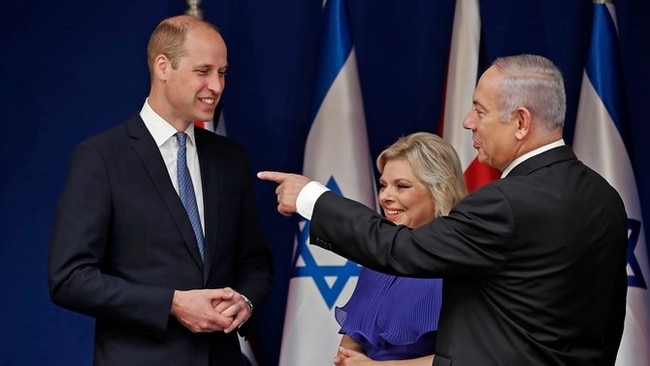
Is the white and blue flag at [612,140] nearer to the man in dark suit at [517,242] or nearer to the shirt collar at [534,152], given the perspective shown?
the man in dark suit at [517,242]

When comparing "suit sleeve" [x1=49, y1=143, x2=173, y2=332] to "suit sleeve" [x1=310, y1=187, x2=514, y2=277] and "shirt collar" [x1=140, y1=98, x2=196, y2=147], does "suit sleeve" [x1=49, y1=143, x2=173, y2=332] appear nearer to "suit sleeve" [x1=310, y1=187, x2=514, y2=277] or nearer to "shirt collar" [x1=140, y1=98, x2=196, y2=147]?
"shirt collar" [x1=140, y1=98, x2=196, y2=147]

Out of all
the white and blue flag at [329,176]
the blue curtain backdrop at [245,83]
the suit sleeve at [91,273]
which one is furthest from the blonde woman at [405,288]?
the blue curtain backdrop at [245,83]

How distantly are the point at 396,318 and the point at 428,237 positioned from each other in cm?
53

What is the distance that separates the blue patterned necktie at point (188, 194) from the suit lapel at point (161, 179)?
0.09 ft

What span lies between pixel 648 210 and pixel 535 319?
7.17ft

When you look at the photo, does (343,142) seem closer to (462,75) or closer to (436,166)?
(462,75)

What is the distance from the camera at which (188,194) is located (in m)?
2.88

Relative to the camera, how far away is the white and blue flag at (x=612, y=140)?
3840mm

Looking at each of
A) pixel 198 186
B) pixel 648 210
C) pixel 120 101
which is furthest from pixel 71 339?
pixel 648 210

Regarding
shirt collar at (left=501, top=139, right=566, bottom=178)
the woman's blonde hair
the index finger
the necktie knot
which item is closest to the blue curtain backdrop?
the woman's blonde hair

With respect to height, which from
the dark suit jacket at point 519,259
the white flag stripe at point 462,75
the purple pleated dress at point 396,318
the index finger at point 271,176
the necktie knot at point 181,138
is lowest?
the purple pleated dress at point 396,318

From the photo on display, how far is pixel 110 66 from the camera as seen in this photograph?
14.2 ft

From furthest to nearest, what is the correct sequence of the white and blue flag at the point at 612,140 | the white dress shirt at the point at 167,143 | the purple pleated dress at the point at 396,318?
the white and blue flag at the point at 612,140
the white dress shirt at the point at 167,143
the purple pleated dress at the point at 396,318

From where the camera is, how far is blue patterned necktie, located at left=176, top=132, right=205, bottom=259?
2.87 metres
